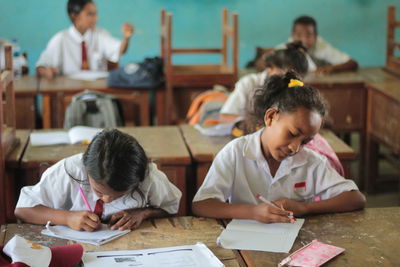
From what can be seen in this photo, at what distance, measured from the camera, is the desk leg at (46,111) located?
13.6 ft

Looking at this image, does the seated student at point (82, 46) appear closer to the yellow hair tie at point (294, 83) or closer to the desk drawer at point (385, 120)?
the desk drawer at point (385, 120)

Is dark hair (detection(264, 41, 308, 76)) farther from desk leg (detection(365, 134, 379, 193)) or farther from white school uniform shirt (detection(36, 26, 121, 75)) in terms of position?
white school uniform shirt (detection(36, 26, 121, 75))

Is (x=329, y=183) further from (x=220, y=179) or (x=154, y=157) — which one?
(x=154, y=157)

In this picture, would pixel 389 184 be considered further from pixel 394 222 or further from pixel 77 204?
pixel 77 204

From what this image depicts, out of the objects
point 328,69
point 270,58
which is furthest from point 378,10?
point 270,58

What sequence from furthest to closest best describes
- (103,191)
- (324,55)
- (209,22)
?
(209,22), (324,55), (103,191)

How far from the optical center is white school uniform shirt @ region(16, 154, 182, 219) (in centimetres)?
201

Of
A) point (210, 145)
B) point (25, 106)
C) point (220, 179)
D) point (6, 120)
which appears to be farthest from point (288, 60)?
point (25, 106)

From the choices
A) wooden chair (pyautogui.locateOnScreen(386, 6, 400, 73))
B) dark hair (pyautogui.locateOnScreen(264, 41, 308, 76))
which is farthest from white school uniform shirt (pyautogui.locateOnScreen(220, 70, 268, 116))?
wooden chair (pyautogui.locateOnScreen(386, 6, 400, 73))

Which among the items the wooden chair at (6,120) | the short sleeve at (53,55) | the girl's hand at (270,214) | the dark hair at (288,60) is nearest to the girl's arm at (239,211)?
the girl's hand at (270,214)

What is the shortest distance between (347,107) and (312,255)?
271 cm

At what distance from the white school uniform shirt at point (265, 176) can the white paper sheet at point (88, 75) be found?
2.46 metres

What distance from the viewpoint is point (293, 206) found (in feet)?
6.66

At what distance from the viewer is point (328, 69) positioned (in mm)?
4578
